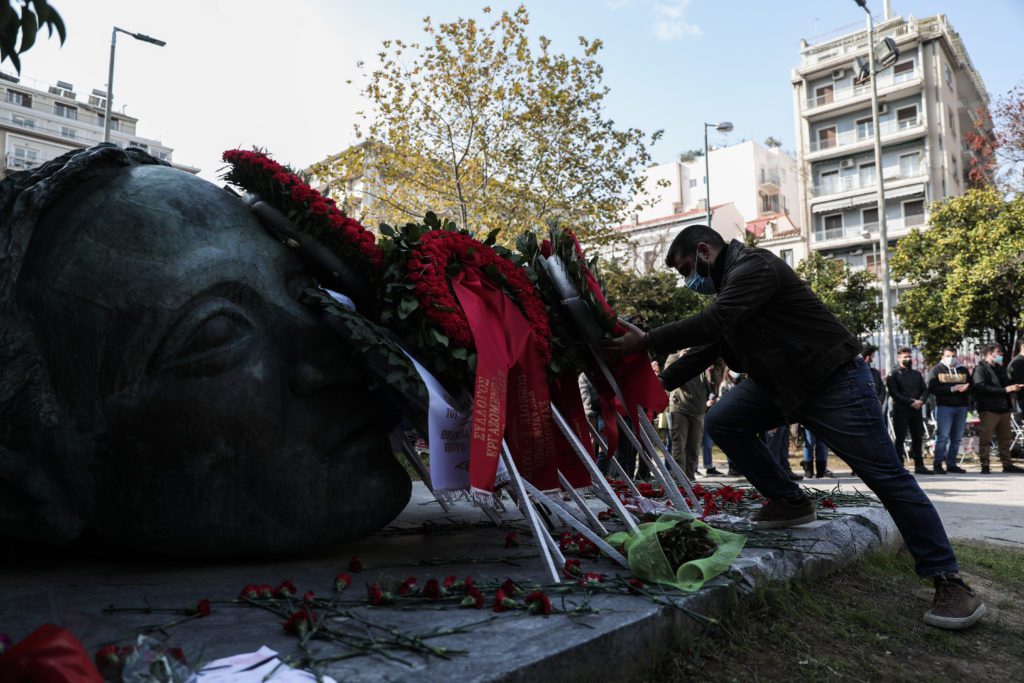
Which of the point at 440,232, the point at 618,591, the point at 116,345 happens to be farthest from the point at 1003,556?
the point at 116,345

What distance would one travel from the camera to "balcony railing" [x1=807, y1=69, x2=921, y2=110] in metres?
41.8

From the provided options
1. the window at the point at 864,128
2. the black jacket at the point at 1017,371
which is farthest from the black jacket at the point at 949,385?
the window at the point at 864,128

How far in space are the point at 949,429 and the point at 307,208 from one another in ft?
41.3

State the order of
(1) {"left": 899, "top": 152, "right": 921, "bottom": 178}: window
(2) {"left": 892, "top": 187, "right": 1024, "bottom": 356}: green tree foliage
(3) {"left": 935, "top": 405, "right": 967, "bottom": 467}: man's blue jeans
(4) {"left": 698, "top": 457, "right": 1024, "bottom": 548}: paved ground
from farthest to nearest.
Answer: (1) {"left": 899, "top": 152, "right": 921, "bottom": 178}: window < (2) {"left": 892, "top": 187, "right": 1024, "bottom": 356}: green tree foliage < (3) {"left": 935, "top": 405, "right": 967, "bottom": 467}: man's blue jeans < (4) {"left": 698, "top": 457, "right": 1024, "bottom": 548}: paved ground

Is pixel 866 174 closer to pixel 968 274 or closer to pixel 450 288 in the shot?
pixel 968 274

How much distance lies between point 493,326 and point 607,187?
48.2ft

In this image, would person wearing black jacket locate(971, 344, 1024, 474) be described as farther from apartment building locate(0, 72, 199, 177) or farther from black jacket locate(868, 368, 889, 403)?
apartment building locate(0, 72, 199, 177)

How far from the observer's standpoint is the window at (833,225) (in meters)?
43.4

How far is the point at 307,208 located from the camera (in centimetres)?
372

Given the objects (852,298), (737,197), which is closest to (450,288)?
(852,298)

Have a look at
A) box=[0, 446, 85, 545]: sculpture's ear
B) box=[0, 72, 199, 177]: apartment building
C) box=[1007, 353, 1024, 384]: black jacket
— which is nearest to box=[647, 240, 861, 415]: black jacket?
box=[0, 446, 85, 545]: sculpture's ear

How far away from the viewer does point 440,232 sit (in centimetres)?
395

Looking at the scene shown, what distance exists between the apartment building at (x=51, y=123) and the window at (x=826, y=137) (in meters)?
46.5

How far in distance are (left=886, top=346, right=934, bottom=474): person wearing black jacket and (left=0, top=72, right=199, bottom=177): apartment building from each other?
2290 inches
